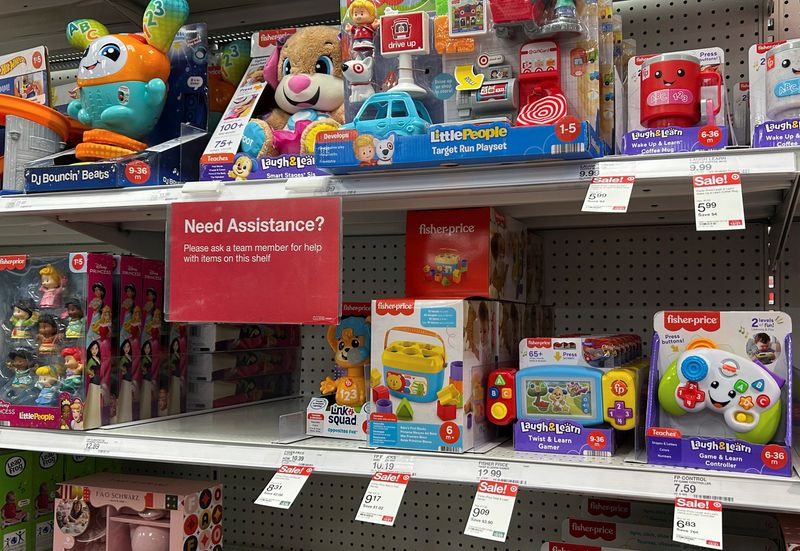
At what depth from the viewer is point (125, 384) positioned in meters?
1.71

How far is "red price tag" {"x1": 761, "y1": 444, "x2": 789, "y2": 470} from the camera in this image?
113cm

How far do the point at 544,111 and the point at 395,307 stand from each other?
0.42 meters

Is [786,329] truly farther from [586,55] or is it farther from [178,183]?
[178,183]

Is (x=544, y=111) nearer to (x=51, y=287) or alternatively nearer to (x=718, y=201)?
(x=718, y=201)

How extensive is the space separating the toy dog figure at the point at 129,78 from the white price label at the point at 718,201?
1.16m

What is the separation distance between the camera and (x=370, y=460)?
1350mm

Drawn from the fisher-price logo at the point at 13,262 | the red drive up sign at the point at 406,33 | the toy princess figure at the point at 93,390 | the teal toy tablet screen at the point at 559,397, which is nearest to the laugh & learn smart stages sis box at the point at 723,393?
the teal toy tablet screen at the point at 559,397

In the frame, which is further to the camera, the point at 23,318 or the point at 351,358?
the point at 23,318

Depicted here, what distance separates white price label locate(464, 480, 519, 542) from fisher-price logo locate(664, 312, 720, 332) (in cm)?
37

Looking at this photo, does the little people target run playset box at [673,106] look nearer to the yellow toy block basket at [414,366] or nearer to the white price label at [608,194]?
the white price label at [608,194]

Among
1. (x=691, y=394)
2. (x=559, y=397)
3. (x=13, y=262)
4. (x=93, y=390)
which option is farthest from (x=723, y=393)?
(x=13, y=262)

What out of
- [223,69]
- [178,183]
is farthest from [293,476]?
[223,69]

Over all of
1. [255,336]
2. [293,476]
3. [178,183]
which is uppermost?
[178,183]

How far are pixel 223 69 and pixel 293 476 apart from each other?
1069mm
